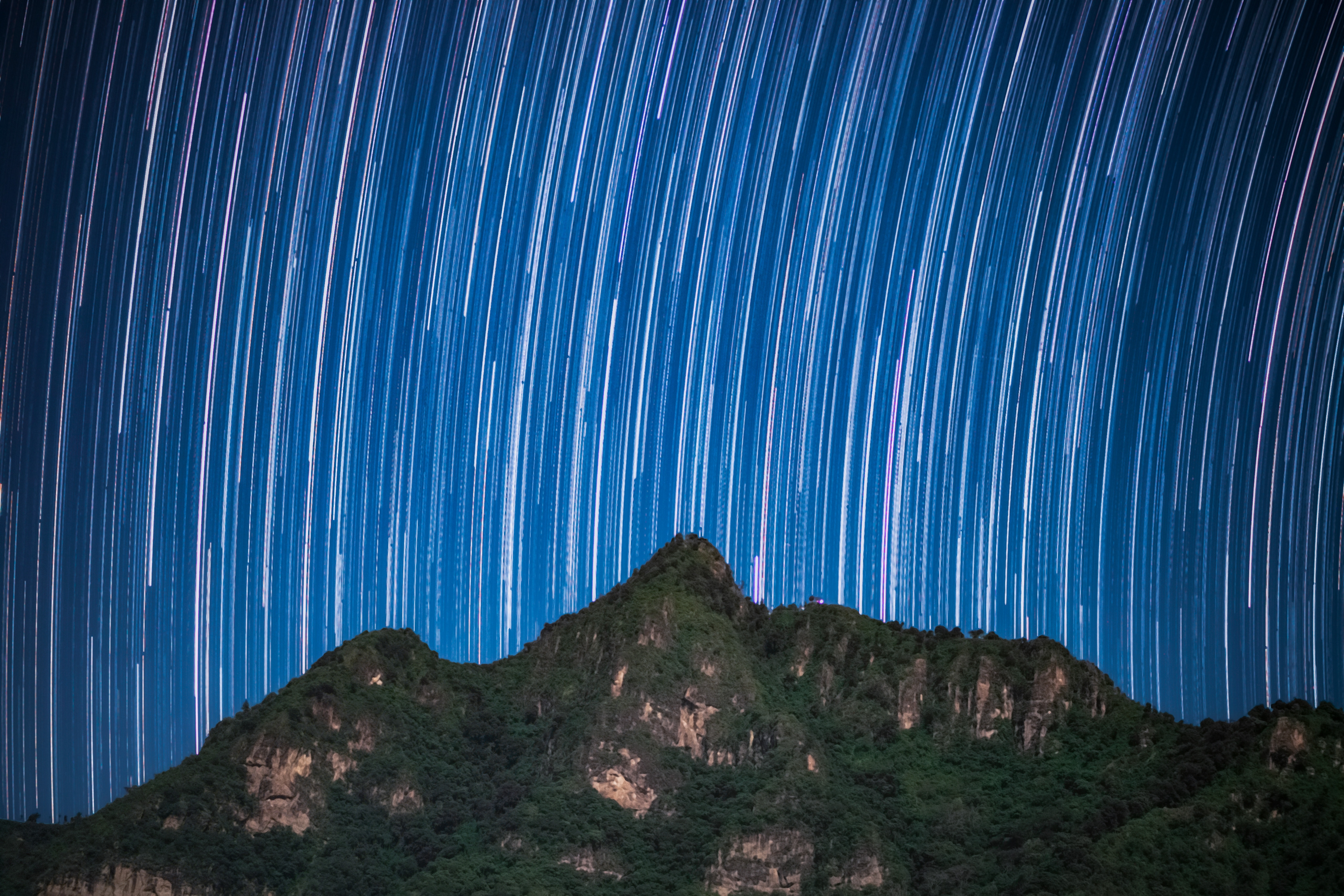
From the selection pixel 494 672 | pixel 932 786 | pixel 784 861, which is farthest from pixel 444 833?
pixel 932 786

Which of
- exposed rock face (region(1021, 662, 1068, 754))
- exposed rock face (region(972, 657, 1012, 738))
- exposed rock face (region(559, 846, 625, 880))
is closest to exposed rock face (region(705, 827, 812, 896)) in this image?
exposed rock face (region(559, 846, 625, 880))

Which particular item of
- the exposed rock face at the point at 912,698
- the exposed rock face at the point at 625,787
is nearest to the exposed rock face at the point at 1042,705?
the exposed rock face at the point at 912,698

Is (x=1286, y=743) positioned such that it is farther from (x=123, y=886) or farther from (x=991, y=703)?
(x=123, y=886)

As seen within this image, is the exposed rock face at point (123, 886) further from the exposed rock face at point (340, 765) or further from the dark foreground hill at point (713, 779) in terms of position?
the exposed rock face at point (340, 765)

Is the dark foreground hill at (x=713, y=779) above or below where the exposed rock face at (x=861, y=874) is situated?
above

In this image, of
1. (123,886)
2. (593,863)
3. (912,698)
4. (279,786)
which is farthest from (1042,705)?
(123,886)

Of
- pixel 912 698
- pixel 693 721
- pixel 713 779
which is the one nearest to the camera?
pixel 713 779
